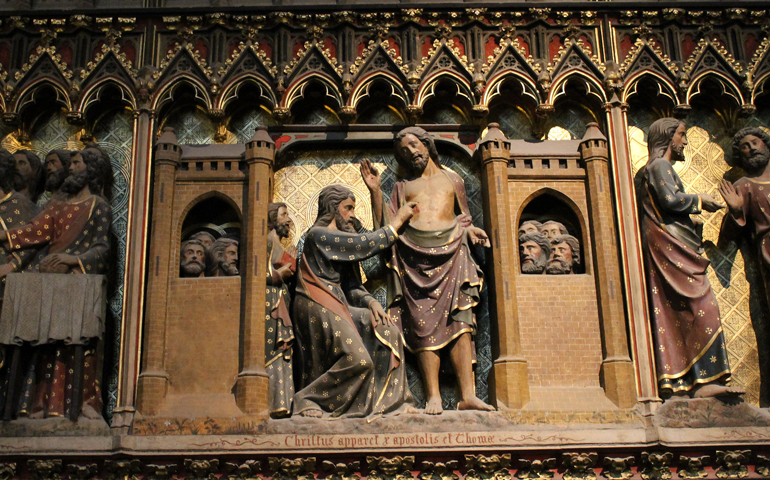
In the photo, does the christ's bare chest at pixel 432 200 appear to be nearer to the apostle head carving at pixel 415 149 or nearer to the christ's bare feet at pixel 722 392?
the apostle head carving at pixel 415 149

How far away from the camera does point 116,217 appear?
12398mm

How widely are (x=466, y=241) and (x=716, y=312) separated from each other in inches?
102

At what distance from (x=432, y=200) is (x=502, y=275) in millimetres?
1096

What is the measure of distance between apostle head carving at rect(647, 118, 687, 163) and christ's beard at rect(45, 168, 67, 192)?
6.22m

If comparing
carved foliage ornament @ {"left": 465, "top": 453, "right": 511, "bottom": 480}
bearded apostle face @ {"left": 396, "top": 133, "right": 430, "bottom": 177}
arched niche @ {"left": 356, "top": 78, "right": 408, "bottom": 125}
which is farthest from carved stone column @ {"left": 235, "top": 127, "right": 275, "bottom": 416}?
carved foliage ornament @ {"left": 465, "top": 453, "right": 511, "bottom": 480}

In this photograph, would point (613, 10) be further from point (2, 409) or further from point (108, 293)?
point (2, 409)

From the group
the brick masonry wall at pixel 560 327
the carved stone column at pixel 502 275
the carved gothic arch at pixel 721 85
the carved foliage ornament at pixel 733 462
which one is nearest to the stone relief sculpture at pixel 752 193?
the carved gothic arch at pixel 721 85

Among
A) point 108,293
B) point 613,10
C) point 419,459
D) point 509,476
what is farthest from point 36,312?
point 613,10

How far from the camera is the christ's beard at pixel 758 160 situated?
40.7 ft

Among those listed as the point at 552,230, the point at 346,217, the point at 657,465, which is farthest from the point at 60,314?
the point at 657,465

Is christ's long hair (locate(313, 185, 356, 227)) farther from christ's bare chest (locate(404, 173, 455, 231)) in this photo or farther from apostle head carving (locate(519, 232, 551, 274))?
apostle head carving (locate(519, 232, 551, 274))

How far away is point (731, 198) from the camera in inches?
486

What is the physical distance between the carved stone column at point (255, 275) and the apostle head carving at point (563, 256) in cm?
298

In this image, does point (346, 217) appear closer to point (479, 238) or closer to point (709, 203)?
point (479, 238)
